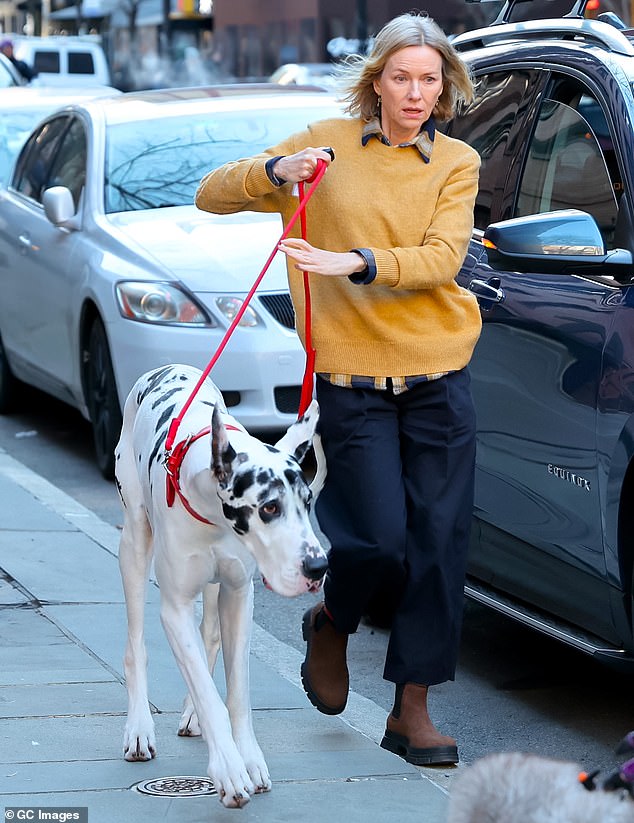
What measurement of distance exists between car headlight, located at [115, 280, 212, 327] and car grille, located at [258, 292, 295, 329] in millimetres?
329

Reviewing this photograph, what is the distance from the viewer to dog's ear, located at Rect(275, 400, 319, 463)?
3961mm

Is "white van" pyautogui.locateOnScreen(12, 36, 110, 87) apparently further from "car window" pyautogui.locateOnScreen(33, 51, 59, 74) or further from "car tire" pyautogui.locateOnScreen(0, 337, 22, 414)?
"car tire" pyautogui.locateOnScreen(0, 337, 22, 414)

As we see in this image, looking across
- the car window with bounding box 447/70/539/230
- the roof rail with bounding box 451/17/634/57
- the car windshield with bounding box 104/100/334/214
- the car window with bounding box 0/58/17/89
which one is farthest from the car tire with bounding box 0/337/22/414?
the car window with bounding box 0/58/17/89

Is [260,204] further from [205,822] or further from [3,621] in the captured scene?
[3,621]

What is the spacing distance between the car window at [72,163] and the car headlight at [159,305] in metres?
1.29

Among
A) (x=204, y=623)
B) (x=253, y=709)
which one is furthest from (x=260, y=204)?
(x=253, y=709)

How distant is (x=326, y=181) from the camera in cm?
437

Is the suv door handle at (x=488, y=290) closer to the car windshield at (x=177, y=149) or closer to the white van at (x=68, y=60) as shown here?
the car windshield at (x=177, y=149)

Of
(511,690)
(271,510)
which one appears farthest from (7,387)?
(271,510)

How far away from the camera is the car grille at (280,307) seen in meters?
8.25

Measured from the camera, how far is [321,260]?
4.14 m

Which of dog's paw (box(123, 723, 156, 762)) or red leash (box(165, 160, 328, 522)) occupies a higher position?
red leash (box(165, 160, 328, 522))

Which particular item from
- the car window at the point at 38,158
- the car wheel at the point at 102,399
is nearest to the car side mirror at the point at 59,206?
the car wheel at the point at 102,399

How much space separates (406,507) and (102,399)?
437 centimetres
